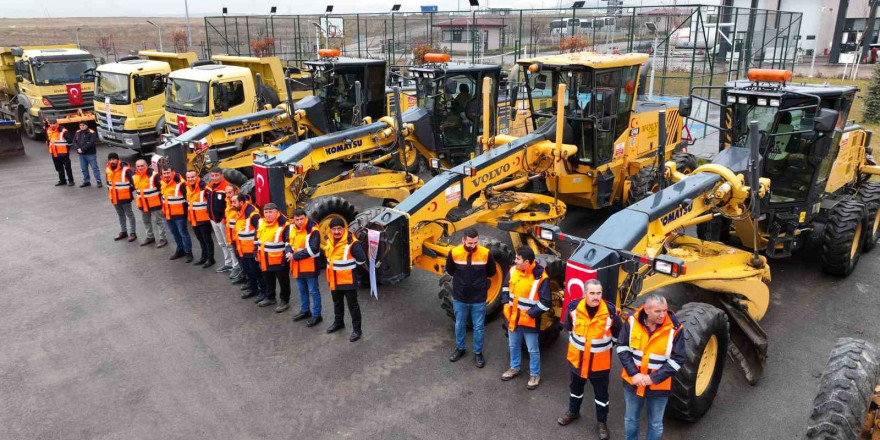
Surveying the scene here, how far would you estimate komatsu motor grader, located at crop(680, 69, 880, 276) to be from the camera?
7.45 m

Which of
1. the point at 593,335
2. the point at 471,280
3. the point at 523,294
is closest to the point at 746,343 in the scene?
the point at 593,335

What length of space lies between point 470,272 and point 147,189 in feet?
20.4

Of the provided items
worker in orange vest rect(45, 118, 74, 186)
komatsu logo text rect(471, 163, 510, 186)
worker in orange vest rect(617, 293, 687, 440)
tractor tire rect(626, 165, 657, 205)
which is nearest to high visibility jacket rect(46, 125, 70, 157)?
worker in orange vest rect(45, 118, 74, 186)

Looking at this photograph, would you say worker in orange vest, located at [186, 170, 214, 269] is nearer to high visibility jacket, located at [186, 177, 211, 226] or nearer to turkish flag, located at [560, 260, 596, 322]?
high visibility jacket, located at [186, 177, 211, 226]

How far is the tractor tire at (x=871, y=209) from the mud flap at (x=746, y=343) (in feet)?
12.7

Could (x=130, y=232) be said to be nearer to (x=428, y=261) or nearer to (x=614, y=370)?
(x=428, y=261)

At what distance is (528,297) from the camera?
574 cm

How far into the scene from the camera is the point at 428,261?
24.1 feet

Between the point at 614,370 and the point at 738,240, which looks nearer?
the point at 614,370

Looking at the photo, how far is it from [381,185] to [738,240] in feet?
17.3

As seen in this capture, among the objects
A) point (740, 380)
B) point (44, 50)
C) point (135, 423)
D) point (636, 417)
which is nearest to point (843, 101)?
point (740, 380)

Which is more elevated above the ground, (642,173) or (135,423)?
(642,173)

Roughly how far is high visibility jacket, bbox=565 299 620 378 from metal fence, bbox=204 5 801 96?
12473 mm

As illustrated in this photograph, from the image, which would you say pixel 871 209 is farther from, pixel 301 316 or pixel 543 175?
pixel 301 316
